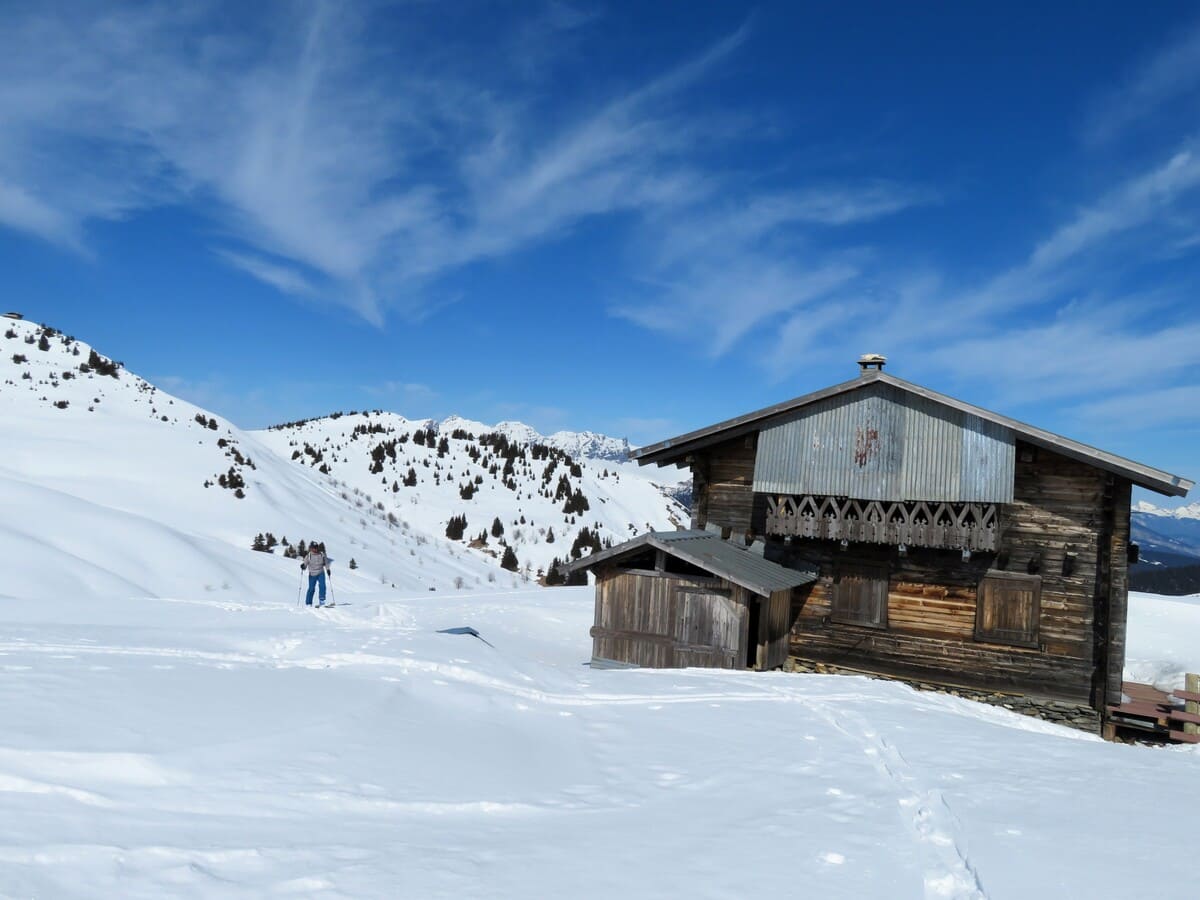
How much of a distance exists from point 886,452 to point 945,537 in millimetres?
2142

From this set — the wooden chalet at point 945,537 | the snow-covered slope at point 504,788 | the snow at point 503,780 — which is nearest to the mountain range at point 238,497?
the snow at point 503,780

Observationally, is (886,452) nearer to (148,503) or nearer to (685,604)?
(685,604)

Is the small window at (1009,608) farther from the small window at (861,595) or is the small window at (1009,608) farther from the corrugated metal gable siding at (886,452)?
the corrugated metal gable siding at (886,452)

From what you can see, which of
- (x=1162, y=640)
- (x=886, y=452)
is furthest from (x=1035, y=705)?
(x=1162, y=640)

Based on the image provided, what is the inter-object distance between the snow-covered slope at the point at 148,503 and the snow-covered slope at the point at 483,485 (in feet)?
7.25

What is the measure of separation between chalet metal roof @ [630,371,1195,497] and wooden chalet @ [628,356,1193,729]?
0.04 metres

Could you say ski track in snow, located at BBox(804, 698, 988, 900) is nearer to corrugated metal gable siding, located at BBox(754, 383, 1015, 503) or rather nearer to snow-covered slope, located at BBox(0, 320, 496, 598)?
corrugated metal gable siding, located at BBox(754, 383, 1015, 503)

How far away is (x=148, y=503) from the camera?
2703cm

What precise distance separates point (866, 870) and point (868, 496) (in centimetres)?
1177

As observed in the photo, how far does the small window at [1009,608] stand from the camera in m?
15.3

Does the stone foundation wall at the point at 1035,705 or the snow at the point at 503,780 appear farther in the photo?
the stone foundation wall at the point at 1035,705

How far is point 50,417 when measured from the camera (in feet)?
104

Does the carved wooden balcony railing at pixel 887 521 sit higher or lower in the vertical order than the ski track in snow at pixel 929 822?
higher

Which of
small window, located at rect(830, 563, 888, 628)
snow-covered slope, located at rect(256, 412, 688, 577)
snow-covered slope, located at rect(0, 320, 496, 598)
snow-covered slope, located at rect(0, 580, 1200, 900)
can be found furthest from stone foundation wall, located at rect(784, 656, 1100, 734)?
snow-covered slope, located at rect(256, 412, 688, 577)
